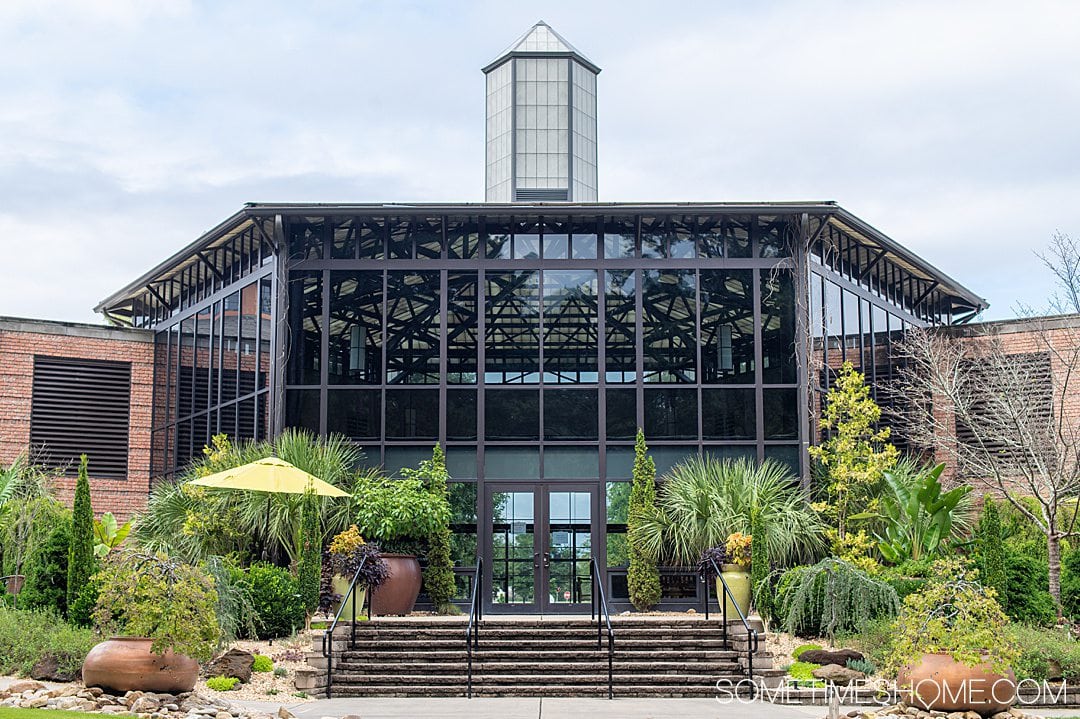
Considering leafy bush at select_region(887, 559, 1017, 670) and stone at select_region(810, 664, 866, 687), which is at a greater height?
leafy bush at select_region(887, 559, 1017, 670)

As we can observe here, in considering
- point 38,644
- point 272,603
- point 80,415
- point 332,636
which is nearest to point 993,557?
point 332,636

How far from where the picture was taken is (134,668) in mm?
12547

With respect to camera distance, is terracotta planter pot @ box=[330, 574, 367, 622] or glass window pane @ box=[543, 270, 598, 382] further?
glass window pane @ box=[543, 270, 598, 382]

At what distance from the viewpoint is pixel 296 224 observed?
21.6 metres

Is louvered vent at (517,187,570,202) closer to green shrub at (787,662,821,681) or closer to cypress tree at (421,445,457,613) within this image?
cypress tree at (421,445,457,613)

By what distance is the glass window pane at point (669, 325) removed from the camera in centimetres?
2103

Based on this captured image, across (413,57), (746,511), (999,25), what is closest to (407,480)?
(746,511)

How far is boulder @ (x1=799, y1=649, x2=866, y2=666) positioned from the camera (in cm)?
1507

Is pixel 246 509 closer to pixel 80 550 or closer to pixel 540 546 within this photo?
pixel 80 550

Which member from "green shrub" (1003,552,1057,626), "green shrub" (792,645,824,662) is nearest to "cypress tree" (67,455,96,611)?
"green shrub" (792,645,824,662)

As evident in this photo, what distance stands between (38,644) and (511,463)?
335 inches

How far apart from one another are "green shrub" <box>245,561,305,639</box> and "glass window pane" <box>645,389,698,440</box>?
22.8 feet

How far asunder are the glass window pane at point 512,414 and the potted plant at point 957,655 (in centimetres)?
926

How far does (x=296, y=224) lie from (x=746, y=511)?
30.0 feet
